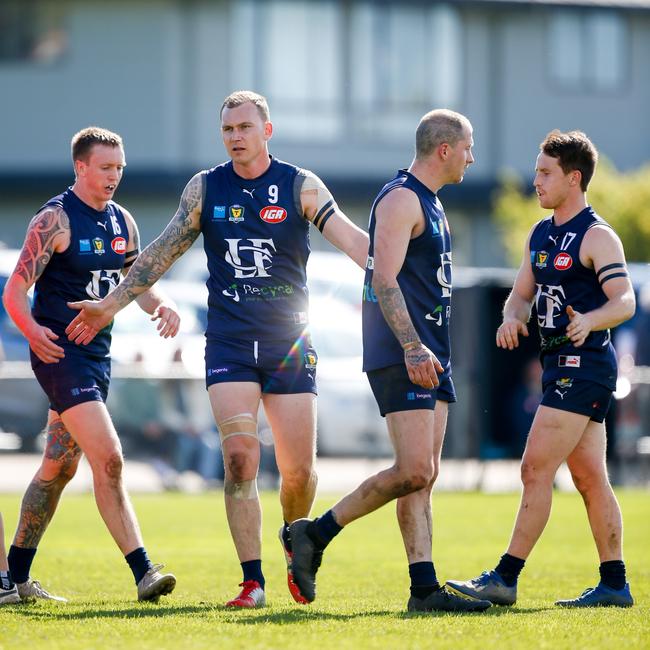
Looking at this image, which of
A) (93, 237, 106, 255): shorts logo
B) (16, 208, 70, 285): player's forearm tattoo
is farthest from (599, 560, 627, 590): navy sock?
A: (16, 208, 70, 285): player's forearm tattoo

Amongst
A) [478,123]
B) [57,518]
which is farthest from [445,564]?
[478,123]

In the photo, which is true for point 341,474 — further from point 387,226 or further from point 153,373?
point 387,226

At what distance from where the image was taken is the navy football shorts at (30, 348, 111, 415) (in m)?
7.77

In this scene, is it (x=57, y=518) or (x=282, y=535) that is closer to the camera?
(x=282, y=535)

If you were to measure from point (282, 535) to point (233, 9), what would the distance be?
26.7m

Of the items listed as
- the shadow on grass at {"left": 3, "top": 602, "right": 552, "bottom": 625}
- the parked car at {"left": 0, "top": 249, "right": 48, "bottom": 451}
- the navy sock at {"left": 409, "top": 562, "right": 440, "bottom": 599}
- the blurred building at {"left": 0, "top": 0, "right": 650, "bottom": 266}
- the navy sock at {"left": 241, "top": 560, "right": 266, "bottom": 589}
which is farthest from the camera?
the blurred building at {"left": 0, "top": 0, "right": 650, "bottom": 266}

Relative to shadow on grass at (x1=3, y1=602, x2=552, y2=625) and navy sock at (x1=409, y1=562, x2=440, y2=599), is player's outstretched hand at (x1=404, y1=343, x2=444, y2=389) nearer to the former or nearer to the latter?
navy sock at (x1=409, y1=562, x2=440, y2=599)

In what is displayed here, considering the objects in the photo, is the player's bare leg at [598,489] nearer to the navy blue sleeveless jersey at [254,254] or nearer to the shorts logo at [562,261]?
the shorts logo at [562,261]

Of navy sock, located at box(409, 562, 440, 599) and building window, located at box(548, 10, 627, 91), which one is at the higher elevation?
building window, located at box(548, 10, 627, 91)

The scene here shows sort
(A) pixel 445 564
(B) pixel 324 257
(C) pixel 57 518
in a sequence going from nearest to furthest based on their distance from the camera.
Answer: (A) pixel 445 564, (C) pixel 57 518, (B) pixel 324 257

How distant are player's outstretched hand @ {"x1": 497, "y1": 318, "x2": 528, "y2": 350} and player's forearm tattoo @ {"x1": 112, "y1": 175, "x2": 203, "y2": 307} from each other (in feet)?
5.75

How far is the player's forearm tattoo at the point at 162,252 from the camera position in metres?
7.86

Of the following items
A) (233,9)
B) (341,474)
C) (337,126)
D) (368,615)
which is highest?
(233,9)

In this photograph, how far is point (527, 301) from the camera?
8086 millimetres
